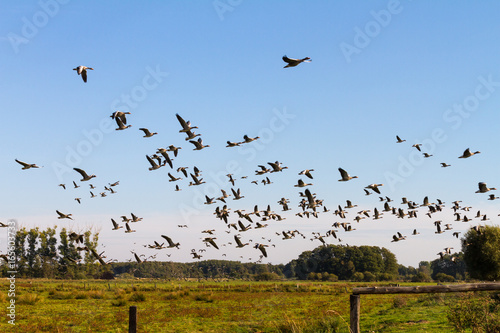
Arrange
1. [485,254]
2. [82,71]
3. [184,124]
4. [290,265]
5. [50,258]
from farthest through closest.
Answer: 1. [290,265]
2. [50,258]
3. [485,254]
4. [184,124]
5. [82,71]

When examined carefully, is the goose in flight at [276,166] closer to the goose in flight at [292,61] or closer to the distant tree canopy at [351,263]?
the goose in flight at [292,61]

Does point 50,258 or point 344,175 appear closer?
point 344,175

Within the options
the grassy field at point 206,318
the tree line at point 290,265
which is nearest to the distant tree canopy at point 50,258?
the tree line at point 290,265

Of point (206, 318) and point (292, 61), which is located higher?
point (292, 61)

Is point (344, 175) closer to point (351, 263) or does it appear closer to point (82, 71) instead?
point (82, 71)

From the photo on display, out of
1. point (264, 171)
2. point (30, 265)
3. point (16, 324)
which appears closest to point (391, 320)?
point (264, 171)

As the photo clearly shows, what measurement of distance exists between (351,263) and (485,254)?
102 meters

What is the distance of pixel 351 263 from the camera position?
146m

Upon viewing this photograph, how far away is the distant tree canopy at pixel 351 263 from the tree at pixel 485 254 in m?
94.7

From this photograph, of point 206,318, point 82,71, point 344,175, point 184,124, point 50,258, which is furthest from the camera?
point 50,258

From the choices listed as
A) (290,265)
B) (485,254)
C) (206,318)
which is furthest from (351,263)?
(206,318)

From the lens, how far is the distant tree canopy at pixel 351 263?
14575cm

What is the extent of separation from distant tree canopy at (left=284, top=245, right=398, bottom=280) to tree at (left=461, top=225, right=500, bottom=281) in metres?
94.7

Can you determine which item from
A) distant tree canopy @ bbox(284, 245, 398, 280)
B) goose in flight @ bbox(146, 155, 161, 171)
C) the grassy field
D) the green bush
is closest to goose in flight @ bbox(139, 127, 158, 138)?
goose in flight @ bbox(146, 155, 161, 171)
